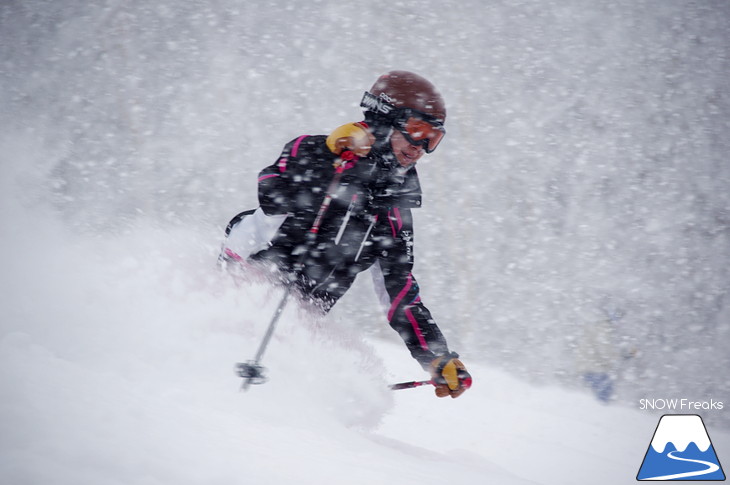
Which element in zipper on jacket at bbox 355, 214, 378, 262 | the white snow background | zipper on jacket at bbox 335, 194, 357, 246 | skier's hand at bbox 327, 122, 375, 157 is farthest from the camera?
the white snow background

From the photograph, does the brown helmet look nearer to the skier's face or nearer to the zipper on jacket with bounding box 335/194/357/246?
the skier's face

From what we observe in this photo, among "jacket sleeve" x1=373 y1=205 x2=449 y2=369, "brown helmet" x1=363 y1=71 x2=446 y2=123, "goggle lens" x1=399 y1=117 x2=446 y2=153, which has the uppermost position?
"brown helmet" x1=363 y1=71 x2=446 y2=123

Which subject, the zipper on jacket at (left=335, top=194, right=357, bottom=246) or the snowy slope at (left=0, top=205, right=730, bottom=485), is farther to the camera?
the zipper on jacket at (left=335, top=194, right=357, bottom=246)

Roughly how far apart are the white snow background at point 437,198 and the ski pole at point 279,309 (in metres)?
0.15

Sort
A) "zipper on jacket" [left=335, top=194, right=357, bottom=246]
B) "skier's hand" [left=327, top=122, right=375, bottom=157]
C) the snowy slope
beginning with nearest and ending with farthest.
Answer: the snowy slope
"skier's hand" [left=327, top=122, right=375, bottom=157]
"zipper on jacket" [left=335, top=194, right=357, bottom=246]

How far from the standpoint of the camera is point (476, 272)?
20.3 ft

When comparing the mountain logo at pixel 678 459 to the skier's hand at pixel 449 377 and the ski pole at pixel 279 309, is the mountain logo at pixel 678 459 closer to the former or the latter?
the skier's hand at pixel 449 377

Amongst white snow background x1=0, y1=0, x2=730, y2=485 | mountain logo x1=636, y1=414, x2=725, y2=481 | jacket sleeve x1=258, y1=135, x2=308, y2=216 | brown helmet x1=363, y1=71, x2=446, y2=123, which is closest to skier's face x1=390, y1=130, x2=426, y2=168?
brown helmet x1=363, y1=71, x2=446, y2=123

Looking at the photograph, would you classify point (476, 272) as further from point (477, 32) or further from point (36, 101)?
point (36, 101)

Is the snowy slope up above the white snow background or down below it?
below

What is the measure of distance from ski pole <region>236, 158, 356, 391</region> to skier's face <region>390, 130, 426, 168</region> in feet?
Result: 1.06

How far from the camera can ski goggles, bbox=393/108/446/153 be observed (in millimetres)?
2234

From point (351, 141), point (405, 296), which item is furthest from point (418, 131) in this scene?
point (405, 296)

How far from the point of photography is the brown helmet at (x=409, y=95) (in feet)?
7.36
